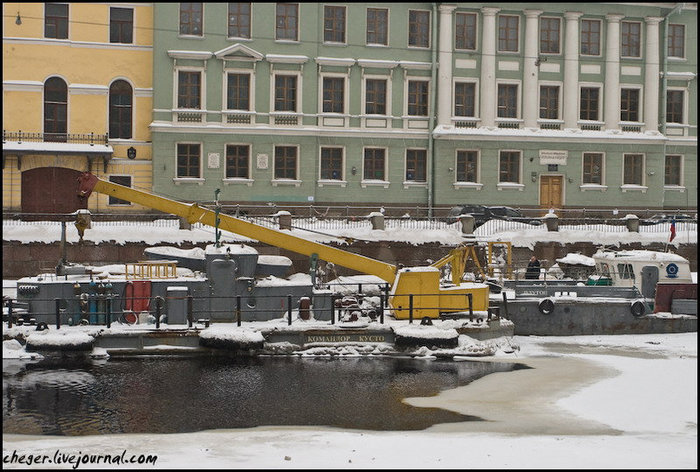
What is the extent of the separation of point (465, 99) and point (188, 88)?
14067 millimetres

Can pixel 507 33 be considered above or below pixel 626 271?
above

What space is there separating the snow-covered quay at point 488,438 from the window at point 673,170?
29532 mm

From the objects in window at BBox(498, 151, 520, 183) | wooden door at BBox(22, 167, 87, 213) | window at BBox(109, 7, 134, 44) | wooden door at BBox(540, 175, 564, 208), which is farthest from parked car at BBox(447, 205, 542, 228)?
window at BBox(109, 7, 134, 44)

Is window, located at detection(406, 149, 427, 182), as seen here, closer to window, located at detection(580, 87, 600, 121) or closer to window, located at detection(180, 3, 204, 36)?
window, located at detection(580, 87, 600, 121)

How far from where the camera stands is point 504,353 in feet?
81.3

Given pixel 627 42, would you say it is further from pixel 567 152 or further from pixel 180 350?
pixel 180 350

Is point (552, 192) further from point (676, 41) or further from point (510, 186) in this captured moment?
point (676, 41)

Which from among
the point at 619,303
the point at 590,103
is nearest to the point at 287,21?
the point at 590,103

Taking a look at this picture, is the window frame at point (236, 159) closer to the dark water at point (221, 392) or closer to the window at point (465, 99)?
the window at point (465, 99)

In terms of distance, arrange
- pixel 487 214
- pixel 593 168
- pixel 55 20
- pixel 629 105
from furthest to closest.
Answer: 1. pixel 629 105
2. pixel 593 168
3. pixel 55 20
4. pixel 487 214

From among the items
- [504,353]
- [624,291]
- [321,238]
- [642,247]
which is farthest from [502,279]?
[642,247]

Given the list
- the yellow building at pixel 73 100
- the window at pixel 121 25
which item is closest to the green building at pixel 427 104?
the yellow building at pixel 73 100

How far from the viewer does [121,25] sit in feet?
146

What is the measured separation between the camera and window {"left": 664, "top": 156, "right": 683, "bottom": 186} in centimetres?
4900
